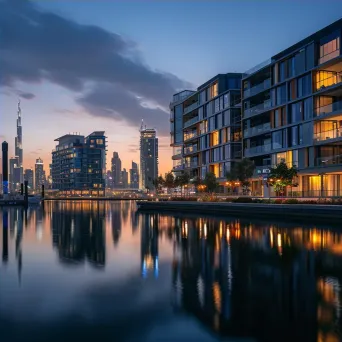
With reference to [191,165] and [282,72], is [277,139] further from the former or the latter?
[191,165]

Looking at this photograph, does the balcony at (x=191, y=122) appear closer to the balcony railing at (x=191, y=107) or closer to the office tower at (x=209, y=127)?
the office tower at (x=209, y=127)

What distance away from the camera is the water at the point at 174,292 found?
9289 mm

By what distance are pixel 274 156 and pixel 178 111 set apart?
41541 mm

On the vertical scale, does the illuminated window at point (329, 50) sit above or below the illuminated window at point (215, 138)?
above

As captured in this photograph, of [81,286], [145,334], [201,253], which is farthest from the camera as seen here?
[201,253]

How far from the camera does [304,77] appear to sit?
5844 cm

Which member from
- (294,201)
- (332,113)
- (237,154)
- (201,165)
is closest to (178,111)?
(201,165)

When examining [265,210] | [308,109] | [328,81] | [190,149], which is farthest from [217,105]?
[265,210]

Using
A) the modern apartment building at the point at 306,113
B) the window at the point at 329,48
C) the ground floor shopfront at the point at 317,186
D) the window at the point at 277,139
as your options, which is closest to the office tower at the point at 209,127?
the modern apartment building at the point at 306,113

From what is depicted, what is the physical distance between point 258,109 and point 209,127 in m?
18.4

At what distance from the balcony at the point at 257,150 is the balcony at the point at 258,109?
5.75m

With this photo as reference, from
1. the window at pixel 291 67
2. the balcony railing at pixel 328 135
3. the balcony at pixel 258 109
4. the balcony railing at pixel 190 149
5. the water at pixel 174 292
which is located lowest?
the water at pixel 174 292

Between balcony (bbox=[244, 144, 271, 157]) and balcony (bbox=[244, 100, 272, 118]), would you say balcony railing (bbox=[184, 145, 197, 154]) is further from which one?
balcony (bbox=[244, 144, 271, 157])

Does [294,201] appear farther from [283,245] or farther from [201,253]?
[201,253]
